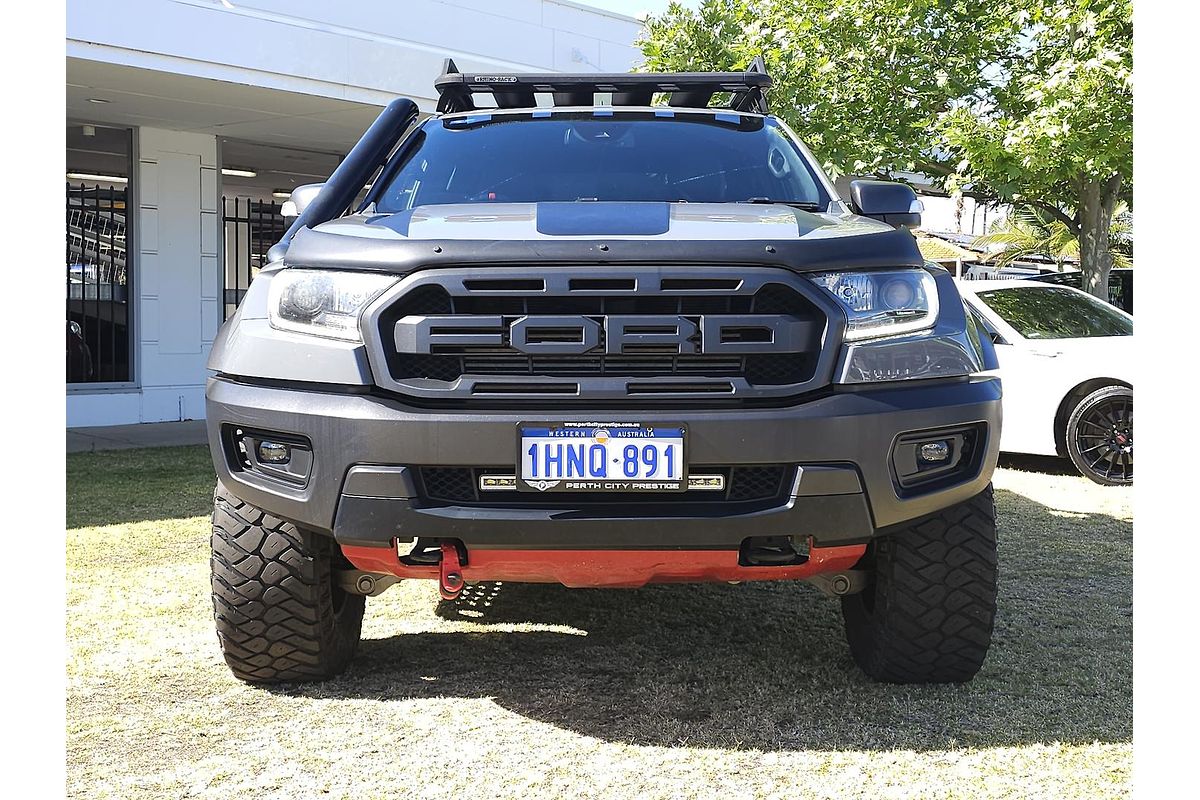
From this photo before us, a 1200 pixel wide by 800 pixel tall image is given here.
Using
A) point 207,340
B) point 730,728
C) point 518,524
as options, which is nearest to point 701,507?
point 518,524

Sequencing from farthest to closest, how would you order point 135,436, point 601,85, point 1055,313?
point 135,436 < point 1055,313 < point 601,85

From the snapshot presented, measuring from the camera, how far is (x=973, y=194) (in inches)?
563

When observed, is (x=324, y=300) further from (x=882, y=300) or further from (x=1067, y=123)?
(x=1067, y=123)

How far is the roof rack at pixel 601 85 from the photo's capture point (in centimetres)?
450

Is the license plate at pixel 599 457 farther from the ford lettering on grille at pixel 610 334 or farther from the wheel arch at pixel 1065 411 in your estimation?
the wheel arch at pixel 1065 411

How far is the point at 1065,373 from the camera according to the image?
7984 millimetres

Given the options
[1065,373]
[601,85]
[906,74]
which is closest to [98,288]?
[906,74]

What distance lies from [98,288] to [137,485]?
199 inches

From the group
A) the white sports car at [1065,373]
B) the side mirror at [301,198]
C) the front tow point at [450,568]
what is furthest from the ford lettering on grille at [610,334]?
the white sports car at [1065,373]

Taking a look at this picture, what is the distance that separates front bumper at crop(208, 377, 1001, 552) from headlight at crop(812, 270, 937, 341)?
6.6 inches

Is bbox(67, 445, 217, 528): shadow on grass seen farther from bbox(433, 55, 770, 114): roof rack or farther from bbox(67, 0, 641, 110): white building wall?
bbox(433, 55, 770, 114): roof rack

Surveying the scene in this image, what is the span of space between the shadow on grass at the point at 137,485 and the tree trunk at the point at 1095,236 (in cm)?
856

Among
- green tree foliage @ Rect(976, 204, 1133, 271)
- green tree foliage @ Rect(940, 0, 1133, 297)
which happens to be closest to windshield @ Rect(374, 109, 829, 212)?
green tree foliage @ Rect(940, 0, 1133, 297)
